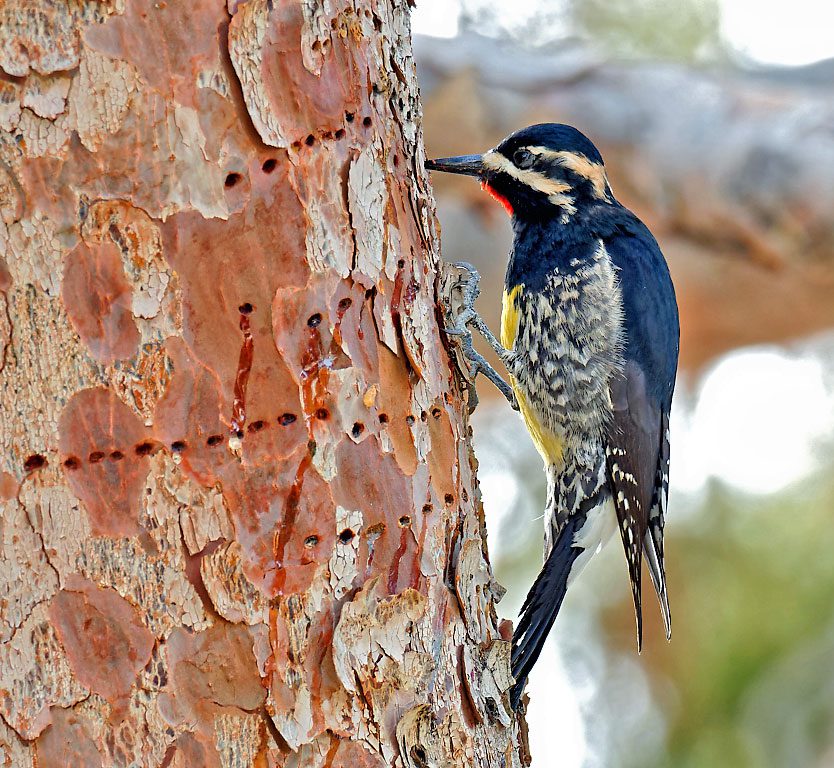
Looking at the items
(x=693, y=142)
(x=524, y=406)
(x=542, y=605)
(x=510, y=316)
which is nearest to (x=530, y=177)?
(x=510, y=316)

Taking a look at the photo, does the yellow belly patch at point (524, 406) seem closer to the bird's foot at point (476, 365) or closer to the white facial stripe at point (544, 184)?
the bird's foot at point (476, 365)

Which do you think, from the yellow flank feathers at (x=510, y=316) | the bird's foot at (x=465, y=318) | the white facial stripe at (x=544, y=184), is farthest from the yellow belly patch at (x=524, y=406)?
the bird's foot at (x=465, y=318)

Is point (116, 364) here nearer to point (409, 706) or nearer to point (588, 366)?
point (409, 706)

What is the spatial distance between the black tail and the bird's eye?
3.10 ft

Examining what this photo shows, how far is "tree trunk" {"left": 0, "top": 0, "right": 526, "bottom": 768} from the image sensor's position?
1445 millimetres

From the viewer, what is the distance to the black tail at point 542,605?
2082mm

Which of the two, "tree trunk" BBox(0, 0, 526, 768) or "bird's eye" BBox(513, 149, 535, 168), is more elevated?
"bird's eye" BBox(513, 149, 535, 168)

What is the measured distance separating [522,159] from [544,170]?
0.07 meters

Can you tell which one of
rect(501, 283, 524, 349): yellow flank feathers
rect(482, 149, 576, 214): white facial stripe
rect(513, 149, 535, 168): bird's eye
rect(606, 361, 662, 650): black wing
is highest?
rect(513, 149, 535, 168): bird's eye

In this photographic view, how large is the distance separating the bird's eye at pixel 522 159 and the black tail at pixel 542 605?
3.10 ft

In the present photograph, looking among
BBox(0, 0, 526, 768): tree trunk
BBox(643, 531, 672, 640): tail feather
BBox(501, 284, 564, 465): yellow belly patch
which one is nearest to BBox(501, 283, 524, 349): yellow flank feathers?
BBox(501, 284, 564, 465): yellow belly patch

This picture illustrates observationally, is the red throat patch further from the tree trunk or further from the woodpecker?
the tree trunk

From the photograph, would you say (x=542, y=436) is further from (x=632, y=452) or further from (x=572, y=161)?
(x=572, y=161)

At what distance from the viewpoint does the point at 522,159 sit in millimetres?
2895
